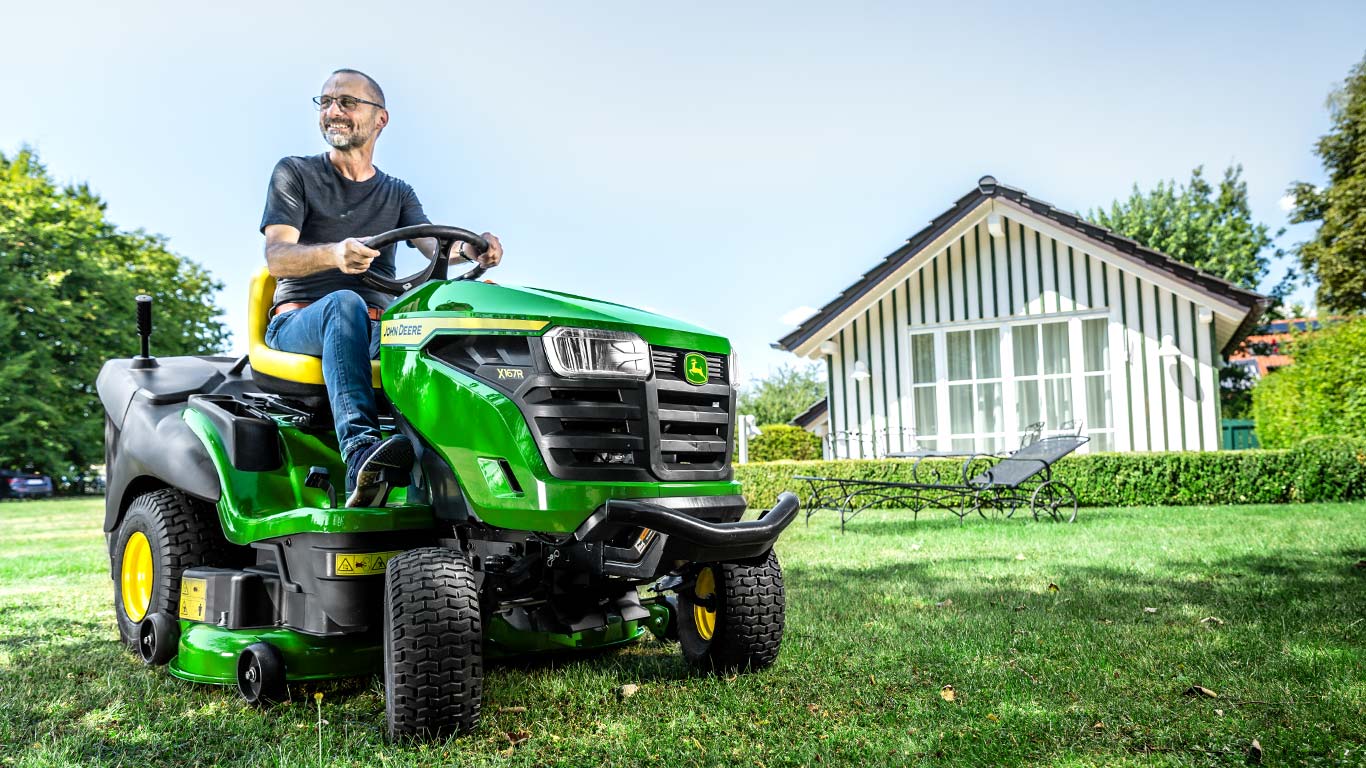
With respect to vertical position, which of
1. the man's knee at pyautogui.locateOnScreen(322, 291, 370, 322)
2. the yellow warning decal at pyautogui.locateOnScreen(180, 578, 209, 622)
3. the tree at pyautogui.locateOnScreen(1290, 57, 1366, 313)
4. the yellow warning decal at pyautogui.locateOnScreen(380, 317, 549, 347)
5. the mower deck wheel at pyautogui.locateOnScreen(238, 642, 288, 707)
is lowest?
the mower deck wheel at pyautogui.locateOnScreen(238, 642, 288, 707)

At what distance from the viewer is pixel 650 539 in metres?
2.62

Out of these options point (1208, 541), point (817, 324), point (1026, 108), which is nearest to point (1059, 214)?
point (1026, 108)

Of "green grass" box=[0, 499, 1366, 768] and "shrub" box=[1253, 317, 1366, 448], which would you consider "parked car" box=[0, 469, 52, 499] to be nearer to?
"green grass" box=[0, 499, 1366, 768]

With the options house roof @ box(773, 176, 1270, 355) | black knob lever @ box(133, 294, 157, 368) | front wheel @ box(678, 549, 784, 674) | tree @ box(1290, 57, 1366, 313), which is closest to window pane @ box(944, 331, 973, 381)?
house roof @ box(773, 176, 1270, 355)

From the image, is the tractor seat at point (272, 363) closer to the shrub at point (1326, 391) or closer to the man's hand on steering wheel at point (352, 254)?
the man's hand on steering wheel at point (352, 254)

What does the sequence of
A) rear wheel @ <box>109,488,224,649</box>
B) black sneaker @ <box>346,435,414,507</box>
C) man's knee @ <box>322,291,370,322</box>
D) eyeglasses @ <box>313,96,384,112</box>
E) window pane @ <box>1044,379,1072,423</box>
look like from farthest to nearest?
window pane @ <box>1044,379,1072,423</box> → rear wheel @ <box>109,488,224,649</box> → eyeglasses @ <box>313,96,384,112</box> → man's knee @ <box>322,291,370,322</box> → black sneaker @ <box>346,435,414,507</box>

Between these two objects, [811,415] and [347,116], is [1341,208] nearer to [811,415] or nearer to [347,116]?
[811,415]

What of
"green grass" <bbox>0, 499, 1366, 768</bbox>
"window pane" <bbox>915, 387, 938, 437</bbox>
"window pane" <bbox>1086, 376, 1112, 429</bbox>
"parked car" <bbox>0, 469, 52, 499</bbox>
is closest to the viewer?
"green grass" <bbox>0, 499, 1366, 768</bbox>

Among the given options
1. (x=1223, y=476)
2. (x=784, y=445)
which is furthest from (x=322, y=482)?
(x=784, y=445)

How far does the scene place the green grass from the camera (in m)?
2.45

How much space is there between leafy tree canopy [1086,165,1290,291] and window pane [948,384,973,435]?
22.7 metres

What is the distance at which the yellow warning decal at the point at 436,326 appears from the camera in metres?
2.65

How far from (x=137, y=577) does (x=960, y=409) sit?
12.4m

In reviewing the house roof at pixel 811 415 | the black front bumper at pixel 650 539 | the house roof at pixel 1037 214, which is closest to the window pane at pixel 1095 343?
the house roof at pixel 1037 214
